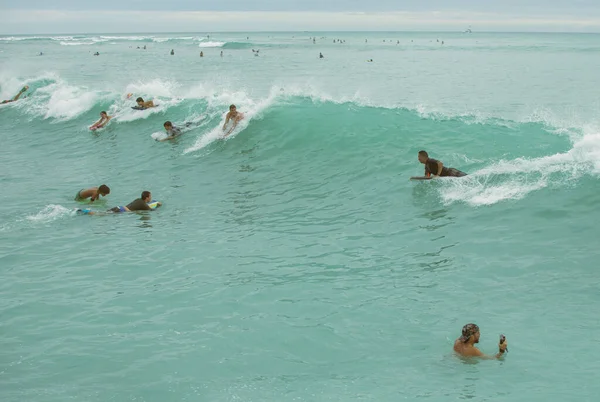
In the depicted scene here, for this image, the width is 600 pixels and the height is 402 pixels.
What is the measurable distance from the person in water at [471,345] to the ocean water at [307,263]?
159mm

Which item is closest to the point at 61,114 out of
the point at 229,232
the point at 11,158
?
the point at 11,158

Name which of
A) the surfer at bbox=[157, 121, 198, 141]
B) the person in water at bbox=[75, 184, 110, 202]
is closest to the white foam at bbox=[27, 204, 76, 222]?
the person in water at bbox=[75, 184, 110, 202]

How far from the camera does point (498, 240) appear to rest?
11.4 m

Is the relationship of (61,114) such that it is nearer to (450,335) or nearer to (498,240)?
(498,240)

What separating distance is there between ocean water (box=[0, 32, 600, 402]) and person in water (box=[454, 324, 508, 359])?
16 centimetres

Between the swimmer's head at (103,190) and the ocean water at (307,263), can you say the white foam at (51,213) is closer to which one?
the ocean water at (307,263)

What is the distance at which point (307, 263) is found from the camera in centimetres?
1072

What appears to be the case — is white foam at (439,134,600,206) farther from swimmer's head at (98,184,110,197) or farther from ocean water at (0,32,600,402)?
swimmer's head at (98,184,110,197)

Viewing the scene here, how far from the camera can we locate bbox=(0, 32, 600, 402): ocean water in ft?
23.8

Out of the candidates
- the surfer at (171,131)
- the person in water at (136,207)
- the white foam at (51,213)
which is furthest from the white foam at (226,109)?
the white foam at (51,213)

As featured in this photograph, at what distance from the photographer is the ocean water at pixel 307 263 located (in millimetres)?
7262

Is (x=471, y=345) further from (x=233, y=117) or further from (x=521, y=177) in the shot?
(x=233, y=117)

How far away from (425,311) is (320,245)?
325 centimetres

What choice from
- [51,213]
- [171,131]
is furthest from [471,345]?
[171,131]
